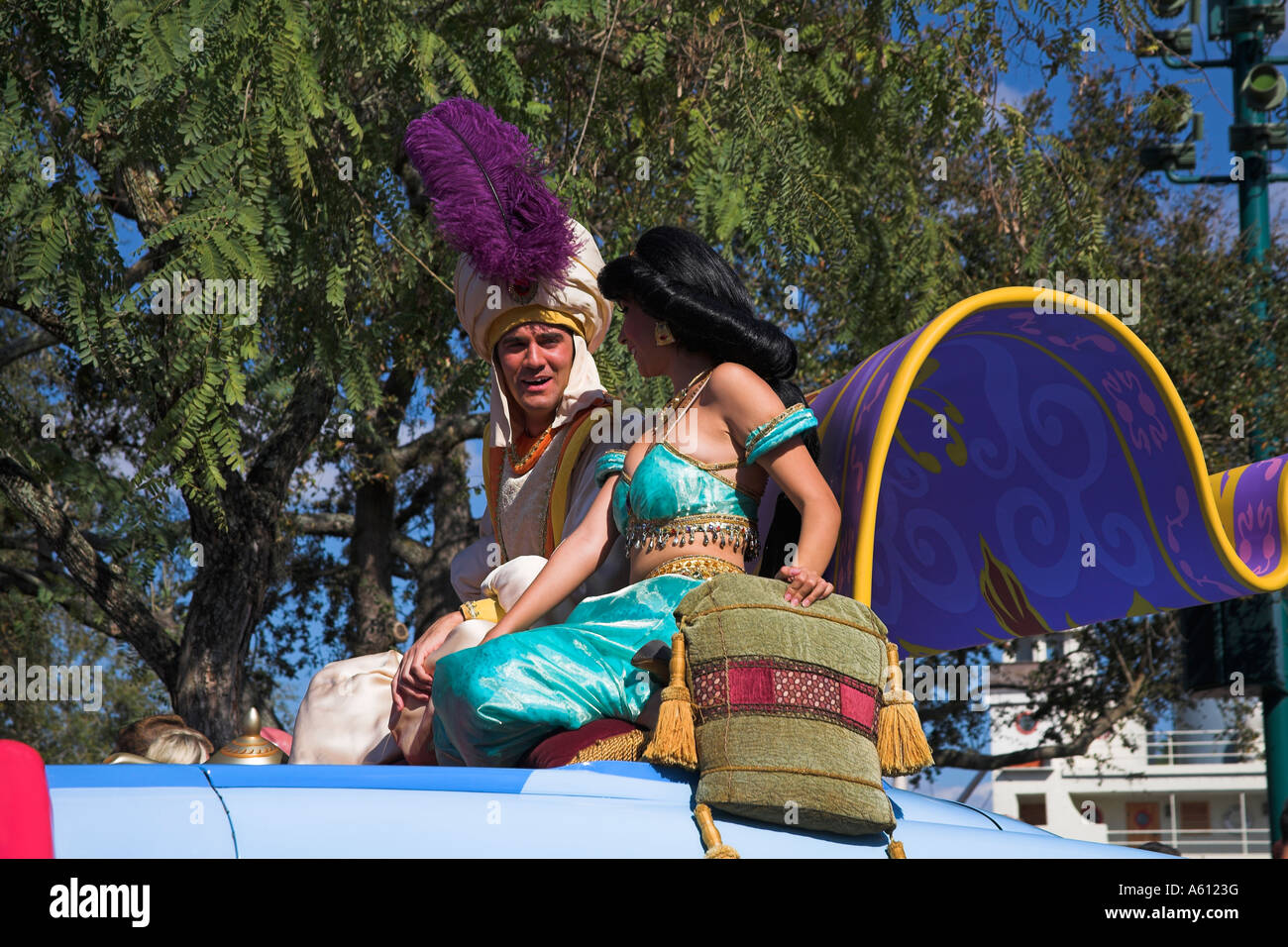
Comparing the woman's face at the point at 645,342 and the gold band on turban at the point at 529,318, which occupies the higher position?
the gold band on turban at the point at 529,318

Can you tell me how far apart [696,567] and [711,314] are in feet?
2.08

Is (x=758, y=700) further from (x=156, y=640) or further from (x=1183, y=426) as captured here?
(x=156, y=640)

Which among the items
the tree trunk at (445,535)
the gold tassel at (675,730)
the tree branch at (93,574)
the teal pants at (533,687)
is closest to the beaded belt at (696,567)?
the teal pants at (533,687)

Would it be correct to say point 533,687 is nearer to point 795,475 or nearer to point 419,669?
point 419,669

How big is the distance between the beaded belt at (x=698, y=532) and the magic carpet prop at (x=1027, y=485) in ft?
0.72

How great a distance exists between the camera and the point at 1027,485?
3.62m

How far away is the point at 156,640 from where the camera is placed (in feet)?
26.3

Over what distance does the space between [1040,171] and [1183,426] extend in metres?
3.97

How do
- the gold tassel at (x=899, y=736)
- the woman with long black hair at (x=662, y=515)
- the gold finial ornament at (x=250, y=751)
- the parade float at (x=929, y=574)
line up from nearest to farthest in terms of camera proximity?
the parade float at (x=929, y=574), the gold tassel at (x=899, y=736), the woman with long black hair at (x=662, y=515), the gold finial ornament at (x=250, y=751)

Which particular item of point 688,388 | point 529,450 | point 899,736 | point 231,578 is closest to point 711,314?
point 688,388

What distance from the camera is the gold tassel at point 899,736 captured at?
8.71 ft

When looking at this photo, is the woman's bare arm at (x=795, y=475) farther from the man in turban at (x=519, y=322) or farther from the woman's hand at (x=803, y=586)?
the man in turban at (x=519, y=322)

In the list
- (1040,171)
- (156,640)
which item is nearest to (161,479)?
(156,640)

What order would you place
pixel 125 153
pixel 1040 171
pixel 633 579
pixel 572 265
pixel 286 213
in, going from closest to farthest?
pixel 633 579, pixel 572 265, pixel 125 153, pixel 286 213, pixel 1040 171
